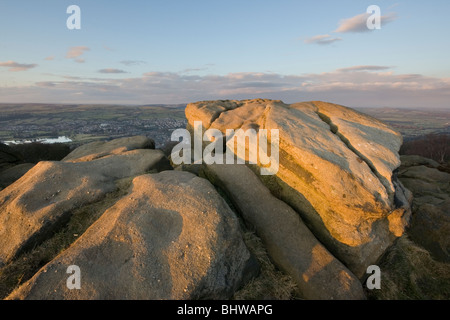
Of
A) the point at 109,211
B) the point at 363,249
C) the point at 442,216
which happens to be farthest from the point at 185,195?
the point at 442,216

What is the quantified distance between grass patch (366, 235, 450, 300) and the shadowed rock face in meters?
0.89

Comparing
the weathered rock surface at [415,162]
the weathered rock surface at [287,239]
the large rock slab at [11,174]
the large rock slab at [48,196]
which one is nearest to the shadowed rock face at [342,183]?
the weathered rock surface at [287,239]

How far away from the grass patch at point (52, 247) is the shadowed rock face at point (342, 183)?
6.78m

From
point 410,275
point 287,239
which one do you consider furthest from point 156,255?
point 410,275

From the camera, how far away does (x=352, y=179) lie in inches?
343

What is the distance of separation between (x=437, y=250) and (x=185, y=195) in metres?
11.8

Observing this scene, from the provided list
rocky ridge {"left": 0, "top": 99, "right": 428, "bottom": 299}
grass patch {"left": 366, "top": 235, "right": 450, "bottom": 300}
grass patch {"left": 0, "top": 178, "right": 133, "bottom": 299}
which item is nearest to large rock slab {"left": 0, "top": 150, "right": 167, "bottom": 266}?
rocky ridge {"left": 0, "top": 99, "right": 428, "bottom": 299}

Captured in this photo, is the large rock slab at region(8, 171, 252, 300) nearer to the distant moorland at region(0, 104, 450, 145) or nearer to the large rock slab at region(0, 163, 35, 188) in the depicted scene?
the large rock slab at region(0, 163, 35, 188)

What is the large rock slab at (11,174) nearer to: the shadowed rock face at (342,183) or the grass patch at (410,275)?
the shadowed rock face at (342,183)

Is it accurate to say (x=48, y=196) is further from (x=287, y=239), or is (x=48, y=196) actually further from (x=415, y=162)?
(x=415, y=162)

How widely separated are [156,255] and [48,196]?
18.5 ft

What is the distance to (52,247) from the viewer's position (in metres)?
7.75

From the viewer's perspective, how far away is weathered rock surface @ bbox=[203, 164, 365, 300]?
7.79 meters

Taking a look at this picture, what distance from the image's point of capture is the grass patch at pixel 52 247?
672cm
